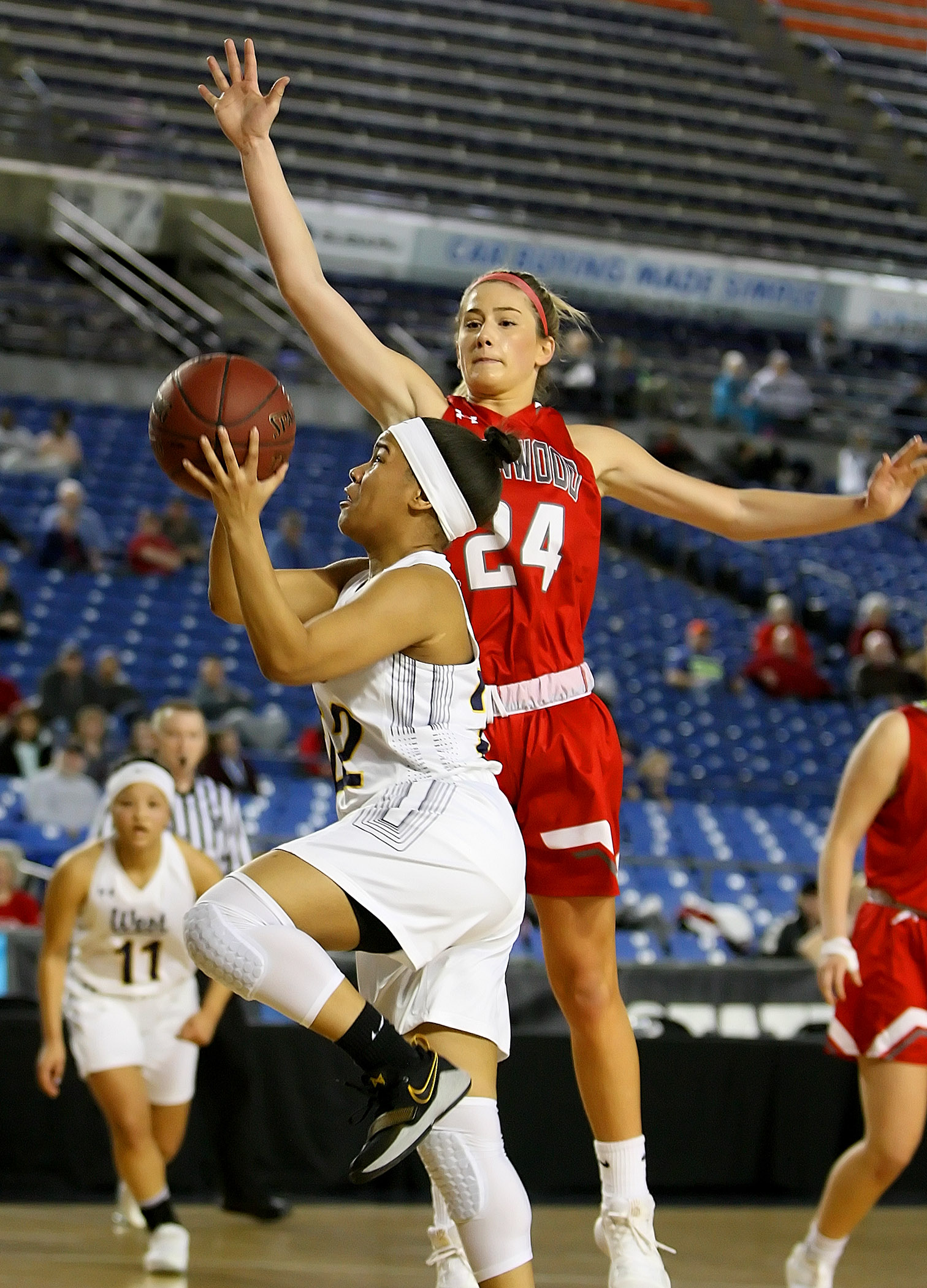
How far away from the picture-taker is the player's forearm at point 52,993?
5.05 m

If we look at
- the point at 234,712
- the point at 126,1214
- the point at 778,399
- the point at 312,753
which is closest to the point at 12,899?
the point at 126,1214

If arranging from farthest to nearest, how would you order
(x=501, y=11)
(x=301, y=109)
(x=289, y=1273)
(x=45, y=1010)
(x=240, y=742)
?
1. (x=501, y=11)
2. (x=301, y=109)
3. (x=240, y=742)
4. (x=45, y=1010)
5. (x=289, y=1273)

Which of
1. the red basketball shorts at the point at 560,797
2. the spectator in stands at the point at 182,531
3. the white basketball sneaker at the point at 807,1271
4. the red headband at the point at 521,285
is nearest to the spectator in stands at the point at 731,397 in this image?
the spectator in stands at the point at 182,531

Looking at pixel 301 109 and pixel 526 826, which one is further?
pixel 301 109

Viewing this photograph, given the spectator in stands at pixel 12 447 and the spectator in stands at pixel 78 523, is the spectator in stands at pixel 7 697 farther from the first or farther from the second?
the spectator in stands at pixel 12 447

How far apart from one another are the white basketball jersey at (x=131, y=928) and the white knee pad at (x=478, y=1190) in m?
2.57

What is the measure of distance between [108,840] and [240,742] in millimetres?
4862

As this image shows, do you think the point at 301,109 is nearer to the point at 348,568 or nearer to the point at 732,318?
the point at 732,318

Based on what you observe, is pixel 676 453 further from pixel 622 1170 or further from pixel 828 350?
pixel 622 1170

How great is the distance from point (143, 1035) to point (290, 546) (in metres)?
6.96

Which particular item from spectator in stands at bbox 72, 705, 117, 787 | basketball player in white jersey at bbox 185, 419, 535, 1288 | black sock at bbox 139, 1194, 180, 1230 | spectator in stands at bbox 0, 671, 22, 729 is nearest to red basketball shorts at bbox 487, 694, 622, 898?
basketball player in white jersey at bbox 185, 419, 535, 1288

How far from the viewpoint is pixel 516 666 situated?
331 cm

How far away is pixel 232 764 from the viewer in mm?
8930

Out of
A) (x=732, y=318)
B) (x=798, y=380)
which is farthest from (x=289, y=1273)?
(x=732, y=318)
